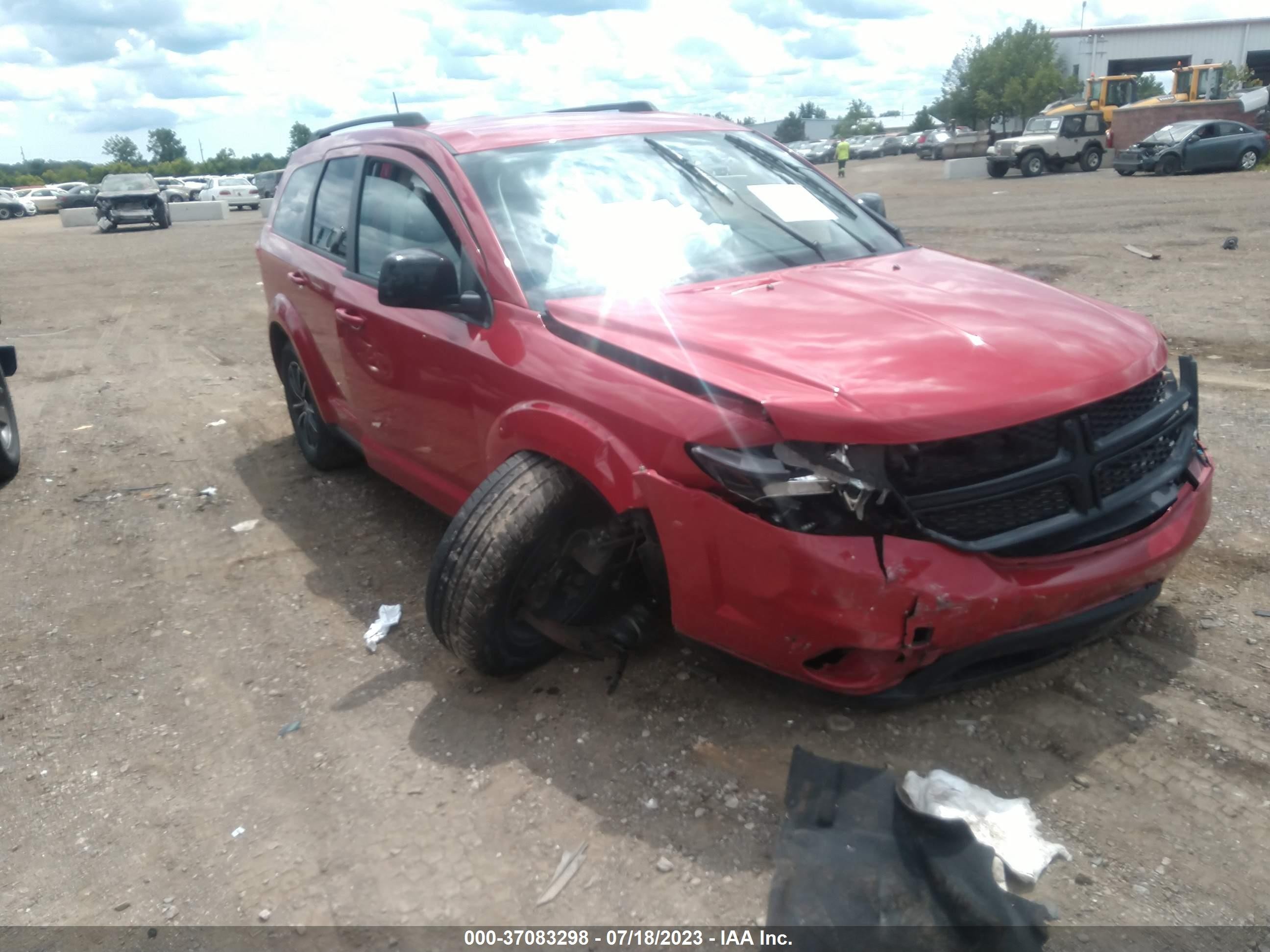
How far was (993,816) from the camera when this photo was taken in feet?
8.72

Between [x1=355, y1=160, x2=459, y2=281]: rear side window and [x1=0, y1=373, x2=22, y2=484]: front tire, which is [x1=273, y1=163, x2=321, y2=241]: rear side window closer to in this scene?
[x1=355, y1=160, x2=459, y2=281]: rear side window

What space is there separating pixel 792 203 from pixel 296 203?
114 inches

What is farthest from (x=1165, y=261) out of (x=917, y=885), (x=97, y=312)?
(x=97, y=312)

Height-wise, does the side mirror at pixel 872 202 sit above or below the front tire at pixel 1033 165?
above

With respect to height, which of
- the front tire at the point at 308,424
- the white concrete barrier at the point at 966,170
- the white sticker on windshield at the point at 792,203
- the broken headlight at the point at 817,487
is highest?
the white sticker on windshield at the point at 792,203

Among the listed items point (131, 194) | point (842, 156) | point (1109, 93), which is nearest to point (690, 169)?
point (131, 194)

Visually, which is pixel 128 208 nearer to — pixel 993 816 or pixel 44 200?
pixel 44 200

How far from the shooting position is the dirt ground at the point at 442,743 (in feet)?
8.61

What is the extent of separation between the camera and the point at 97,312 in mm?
13453

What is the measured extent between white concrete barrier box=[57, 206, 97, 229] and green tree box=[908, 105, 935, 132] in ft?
255

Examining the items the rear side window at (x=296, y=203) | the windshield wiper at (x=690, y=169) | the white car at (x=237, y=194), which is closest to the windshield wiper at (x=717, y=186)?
the windshield wiper at (x=690, y=169)

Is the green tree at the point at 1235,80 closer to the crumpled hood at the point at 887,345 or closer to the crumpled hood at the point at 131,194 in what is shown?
the crumpled hood at the point at 131,194

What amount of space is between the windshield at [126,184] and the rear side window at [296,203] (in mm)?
28717

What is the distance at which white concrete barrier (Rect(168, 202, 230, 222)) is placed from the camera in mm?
36375
